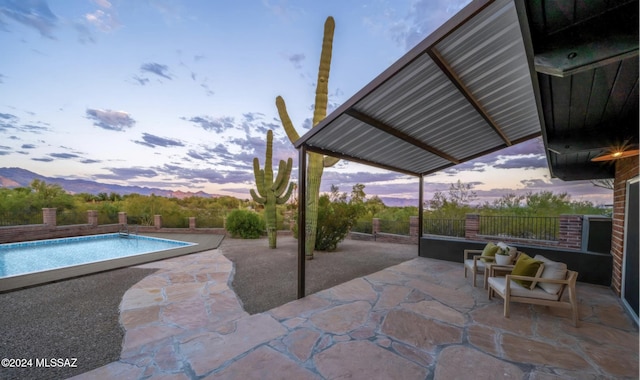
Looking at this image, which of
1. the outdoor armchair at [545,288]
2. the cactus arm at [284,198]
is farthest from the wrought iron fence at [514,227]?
the cactus arm at [284,198]

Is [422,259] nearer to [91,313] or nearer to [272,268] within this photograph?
[272,268]

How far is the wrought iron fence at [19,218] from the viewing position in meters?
9.49

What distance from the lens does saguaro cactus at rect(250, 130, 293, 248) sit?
800 cm

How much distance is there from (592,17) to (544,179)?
36.4 feet

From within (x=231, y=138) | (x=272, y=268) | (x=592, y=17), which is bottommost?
(x=272, y=268)

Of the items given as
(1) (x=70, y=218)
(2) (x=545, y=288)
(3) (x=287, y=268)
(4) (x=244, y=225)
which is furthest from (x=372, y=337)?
(1) (x=70, y=218)

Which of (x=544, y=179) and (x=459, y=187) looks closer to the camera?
(x=544, y=179)

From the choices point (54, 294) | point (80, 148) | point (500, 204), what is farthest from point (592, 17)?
point (80, 148)

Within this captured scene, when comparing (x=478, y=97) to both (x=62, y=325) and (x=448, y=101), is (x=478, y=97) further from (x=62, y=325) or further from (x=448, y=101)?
(x=62, y=325)

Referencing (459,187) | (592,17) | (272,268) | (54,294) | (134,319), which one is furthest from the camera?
(459,187)

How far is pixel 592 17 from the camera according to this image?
1.22 m

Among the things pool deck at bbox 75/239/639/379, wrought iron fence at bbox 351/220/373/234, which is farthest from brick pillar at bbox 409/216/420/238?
pool deck at bbox 75/239/639/379

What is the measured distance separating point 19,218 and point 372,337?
50.0 ft

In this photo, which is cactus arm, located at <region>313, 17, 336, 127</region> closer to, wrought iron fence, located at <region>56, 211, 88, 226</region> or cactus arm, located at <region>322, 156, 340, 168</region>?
cactus arm, located at <region>322, 156, 340, 168</region>
